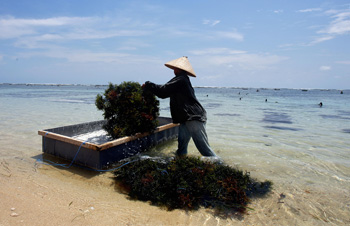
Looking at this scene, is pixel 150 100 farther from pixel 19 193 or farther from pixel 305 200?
pixel 305 200

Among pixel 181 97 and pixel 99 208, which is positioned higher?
pixel 181 97

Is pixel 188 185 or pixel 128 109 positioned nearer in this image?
pixel 188 185

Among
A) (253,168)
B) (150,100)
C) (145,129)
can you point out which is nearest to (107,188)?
(145,129)

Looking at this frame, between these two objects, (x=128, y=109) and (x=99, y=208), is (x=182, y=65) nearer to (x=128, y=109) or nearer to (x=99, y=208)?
(x=128, y=109)

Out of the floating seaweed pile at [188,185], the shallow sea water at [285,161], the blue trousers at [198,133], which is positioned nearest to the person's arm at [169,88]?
the blue trousers at [198,133]

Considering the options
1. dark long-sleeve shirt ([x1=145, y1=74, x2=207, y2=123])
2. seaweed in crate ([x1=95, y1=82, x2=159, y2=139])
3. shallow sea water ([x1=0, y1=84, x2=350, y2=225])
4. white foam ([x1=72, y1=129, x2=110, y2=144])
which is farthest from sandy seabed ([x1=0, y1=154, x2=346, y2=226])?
dark long-sleeve shirt ([x1=145, y1=74, x2=207, y2=123])

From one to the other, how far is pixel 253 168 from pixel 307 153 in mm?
2670

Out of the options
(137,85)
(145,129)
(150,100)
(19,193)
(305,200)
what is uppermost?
(137,85)

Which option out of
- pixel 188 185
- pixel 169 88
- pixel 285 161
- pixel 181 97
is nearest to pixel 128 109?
pixel 169 88

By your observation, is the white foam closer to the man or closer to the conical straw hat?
the man

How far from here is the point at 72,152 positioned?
5559 millimetres

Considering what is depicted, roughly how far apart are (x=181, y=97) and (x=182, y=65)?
2.64ft

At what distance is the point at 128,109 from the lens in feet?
20.4

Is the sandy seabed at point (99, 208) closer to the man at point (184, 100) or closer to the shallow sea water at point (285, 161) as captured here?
the shallow sea water at point (285, 161)
